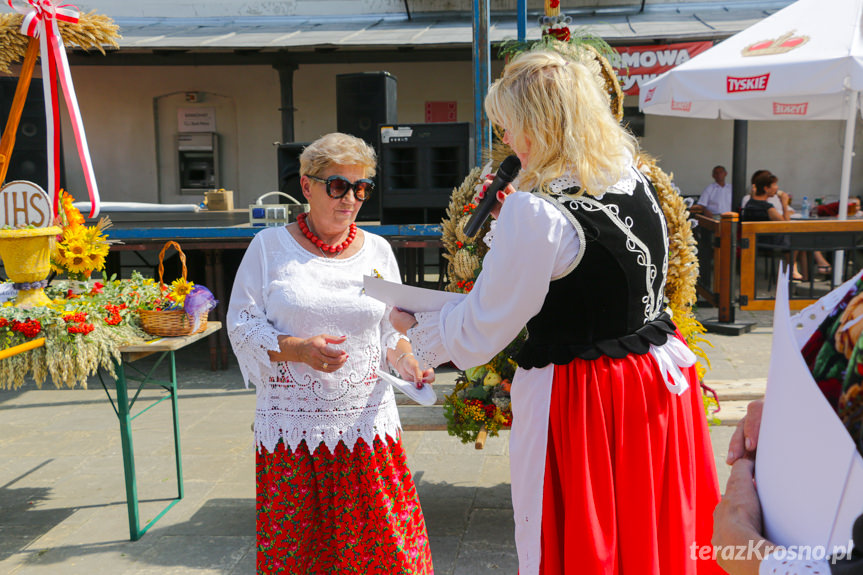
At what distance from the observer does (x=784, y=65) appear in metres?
6.18

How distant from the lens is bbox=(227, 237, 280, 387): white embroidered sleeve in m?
2.44

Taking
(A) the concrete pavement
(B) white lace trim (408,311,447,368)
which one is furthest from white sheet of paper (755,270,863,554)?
(A) the concrete pavement

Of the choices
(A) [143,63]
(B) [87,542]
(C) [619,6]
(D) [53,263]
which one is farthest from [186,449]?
(C) [619,6]

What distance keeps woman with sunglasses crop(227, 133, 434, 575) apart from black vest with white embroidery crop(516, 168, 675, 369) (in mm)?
724

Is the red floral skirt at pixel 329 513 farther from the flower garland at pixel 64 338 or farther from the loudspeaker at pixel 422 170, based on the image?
the loudspeaker at pixel 422 170

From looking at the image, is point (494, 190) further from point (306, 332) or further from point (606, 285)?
point (306, 332)

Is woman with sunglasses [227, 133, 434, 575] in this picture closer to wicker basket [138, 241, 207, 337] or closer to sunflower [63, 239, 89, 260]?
wicker basket [138, 241, 207, 337]

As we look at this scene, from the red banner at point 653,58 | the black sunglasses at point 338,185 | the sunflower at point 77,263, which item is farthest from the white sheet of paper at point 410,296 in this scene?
the red banner at point 653,58

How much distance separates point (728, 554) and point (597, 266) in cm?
86

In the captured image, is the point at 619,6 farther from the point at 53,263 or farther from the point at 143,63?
the point at 53,263

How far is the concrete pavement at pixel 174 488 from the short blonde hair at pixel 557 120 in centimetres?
197

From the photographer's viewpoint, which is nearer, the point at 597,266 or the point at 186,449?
the point at 597,266

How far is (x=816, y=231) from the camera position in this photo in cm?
694

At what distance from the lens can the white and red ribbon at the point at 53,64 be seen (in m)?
3.35
